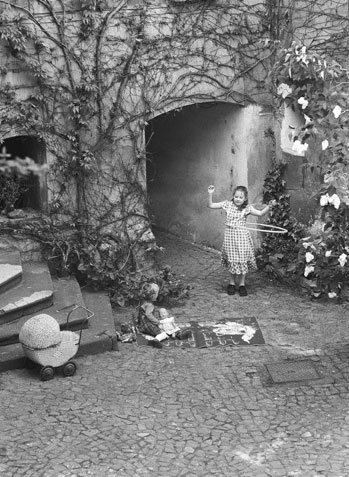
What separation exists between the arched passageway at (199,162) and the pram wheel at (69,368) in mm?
4414

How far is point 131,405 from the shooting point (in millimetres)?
6727

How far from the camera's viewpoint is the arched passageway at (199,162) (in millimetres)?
10703

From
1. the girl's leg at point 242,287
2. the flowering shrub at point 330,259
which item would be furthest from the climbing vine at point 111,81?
the flowering shrub at point 330,259

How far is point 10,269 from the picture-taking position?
853 cm

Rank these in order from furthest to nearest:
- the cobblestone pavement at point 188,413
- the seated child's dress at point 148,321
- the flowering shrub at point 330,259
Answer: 1. the flowering shrub at point 330,259
2. the seated child's dress at point 148,321
3. the cobblestone pavement at point 188,413

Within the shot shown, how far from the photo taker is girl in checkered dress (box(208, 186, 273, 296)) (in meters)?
Answer: 9.55

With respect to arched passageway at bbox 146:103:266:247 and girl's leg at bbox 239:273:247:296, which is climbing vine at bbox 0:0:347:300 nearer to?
arched passageway at bbox 146:103:266:247

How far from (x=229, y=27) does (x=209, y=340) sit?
4203 mm

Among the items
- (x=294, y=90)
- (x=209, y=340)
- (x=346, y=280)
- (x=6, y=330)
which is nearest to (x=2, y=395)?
(x=6, y=330)

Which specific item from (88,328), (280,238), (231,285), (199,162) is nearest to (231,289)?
(231,285)

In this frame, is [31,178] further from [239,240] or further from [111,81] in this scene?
[239,240]

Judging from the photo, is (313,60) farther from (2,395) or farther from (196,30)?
(2,395)

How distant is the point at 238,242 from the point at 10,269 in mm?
2821

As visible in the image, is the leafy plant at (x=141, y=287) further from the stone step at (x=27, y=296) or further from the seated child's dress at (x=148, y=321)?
the stone step at (x=27, y=296)
